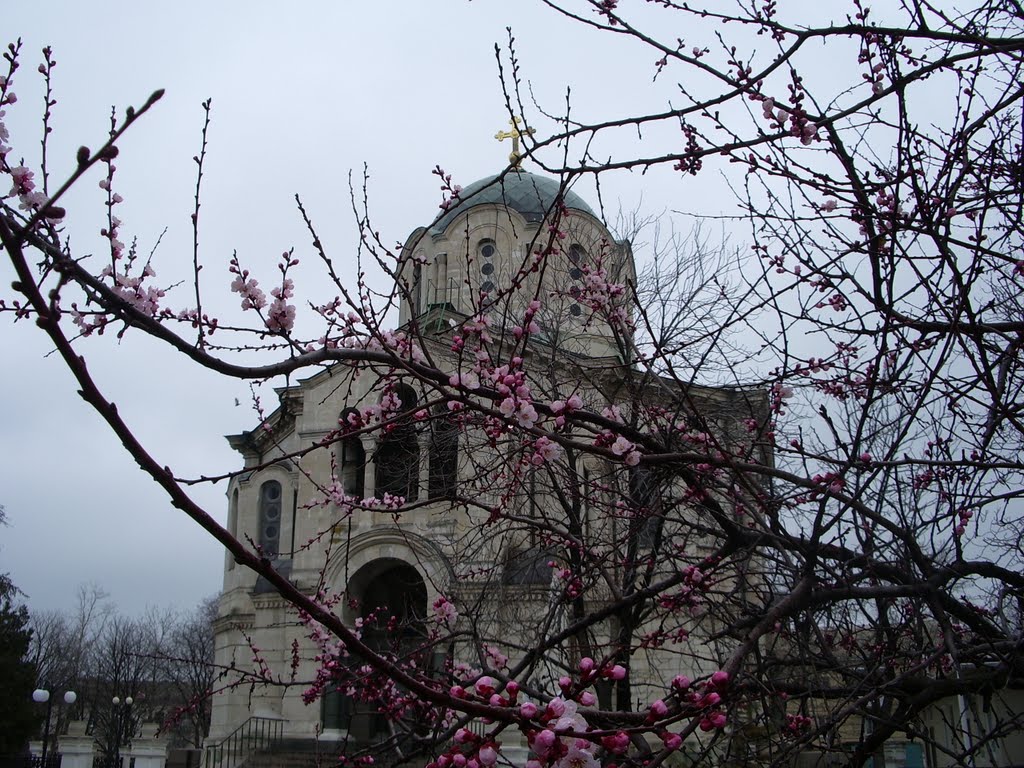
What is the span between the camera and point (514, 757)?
14742 millimetres

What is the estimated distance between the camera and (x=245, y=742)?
63.1 ft

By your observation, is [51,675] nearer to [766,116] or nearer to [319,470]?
[319,470]

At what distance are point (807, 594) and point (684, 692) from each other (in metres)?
2.58

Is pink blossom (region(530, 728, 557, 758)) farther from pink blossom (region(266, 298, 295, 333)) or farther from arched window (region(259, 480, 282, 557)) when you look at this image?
arched window (region(259, 480, 282, 557))

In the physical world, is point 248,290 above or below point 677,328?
below

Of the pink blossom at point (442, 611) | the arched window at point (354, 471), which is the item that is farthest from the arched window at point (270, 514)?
the pink blossom at point (442, 611)

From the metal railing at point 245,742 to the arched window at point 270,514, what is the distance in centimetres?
424

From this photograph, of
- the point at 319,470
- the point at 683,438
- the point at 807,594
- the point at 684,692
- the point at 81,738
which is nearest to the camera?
the point at 684,692

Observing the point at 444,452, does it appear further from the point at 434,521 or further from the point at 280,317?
the point at 434,521

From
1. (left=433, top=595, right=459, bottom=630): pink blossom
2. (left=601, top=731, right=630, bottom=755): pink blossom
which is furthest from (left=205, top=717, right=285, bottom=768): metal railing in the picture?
(left=601, top=731, right=630, bottom=755): pink blossom

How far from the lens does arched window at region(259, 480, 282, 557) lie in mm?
22484

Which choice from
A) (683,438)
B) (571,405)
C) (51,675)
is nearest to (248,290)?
(571,405)

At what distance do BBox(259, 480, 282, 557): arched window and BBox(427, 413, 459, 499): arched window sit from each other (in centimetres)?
672

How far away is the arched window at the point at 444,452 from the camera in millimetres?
6523
